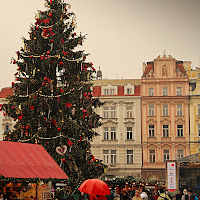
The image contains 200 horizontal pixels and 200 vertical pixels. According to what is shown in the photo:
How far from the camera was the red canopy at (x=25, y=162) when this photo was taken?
53.8ft

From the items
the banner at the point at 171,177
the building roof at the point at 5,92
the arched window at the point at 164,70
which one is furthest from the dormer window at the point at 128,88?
the banner at the point at 171,177

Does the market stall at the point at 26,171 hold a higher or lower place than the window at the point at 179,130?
lower

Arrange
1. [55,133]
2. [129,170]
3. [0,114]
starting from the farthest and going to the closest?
1. [0,114]
2. [129,170]
3. [55,133]

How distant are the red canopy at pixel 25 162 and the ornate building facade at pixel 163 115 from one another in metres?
32.7

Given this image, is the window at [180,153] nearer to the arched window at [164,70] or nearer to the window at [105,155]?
the window at [105,155]

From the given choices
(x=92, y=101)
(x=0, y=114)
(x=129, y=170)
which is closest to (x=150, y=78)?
(x=129, y=170)

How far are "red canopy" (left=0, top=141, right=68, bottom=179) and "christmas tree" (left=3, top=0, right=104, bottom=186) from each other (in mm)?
2544

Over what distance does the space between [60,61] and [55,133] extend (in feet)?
11.8

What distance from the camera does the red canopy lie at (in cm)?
1641

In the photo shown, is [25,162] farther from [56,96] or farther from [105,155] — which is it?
[105,155]

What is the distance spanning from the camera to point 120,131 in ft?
173

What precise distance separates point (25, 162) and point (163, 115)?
118ft

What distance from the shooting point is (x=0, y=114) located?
55688 mm

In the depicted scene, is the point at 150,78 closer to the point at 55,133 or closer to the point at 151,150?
the point at 151,150
